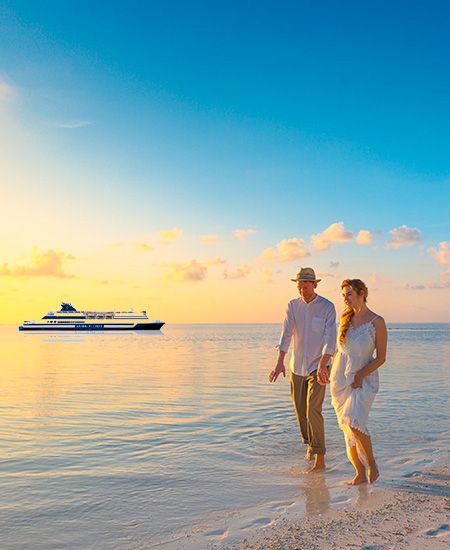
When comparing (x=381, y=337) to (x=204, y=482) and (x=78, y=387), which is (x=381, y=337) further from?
(x=78, y=387)

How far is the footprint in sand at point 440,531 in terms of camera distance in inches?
180

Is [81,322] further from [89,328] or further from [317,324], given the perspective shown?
[317,324]

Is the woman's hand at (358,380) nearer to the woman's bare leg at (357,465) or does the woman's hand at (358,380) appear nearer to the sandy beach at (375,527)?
the woman's bare leg at (357,465)

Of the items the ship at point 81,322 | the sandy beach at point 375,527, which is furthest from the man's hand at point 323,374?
the ship at point 81,322

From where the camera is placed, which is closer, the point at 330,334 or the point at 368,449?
the point at 368,449

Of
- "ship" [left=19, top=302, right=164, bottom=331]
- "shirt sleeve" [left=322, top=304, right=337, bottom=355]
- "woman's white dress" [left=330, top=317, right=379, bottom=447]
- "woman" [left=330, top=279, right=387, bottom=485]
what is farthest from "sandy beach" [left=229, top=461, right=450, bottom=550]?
"ship" [left=19, top=302, right=164, bottom=331]

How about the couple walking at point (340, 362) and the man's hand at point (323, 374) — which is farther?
the man's hand at point (323, 374)

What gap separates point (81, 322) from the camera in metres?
122

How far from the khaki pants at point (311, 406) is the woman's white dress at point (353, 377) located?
0.63m

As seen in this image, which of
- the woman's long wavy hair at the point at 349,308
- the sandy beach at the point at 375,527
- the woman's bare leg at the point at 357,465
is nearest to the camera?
the sandy beach at the point at 375,527

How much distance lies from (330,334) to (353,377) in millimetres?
A: 832

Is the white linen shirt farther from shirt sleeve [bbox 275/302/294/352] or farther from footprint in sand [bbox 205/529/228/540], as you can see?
footprint in sand [bbox 205/529/228/540]

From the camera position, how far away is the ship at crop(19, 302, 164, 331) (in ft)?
372

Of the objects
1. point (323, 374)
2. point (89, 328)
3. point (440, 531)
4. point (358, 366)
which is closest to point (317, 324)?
point (323, 374)
